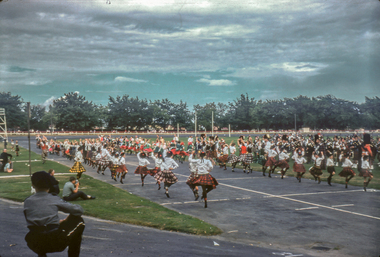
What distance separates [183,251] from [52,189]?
358cm

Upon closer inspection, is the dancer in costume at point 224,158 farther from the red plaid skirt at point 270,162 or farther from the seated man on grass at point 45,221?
the seated man on grass at point 45,221

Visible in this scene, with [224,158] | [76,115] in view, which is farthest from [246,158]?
[76,115]

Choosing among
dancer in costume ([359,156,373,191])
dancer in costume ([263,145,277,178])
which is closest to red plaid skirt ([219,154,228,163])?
dancer in costume ([263,145,277,178])

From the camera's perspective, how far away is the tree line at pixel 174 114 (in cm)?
6275

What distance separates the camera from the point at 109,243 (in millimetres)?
7395

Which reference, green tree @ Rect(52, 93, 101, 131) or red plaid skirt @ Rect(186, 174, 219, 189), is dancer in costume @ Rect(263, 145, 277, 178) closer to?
red plaid skirt @ Rect(186, 174, 219, 189)

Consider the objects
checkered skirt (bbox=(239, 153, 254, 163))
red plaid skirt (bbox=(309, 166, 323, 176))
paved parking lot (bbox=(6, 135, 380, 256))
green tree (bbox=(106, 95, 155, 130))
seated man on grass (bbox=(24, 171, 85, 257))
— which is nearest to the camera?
seated man on grass (bbox=(24, 171, 85, 257))

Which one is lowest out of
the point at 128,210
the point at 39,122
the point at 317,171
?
the point at 128,210

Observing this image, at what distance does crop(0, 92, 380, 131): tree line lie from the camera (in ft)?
206

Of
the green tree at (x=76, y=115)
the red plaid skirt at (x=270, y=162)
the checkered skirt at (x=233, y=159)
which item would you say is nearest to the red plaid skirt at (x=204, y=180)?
the red plaid skirt at (x=270, y=162)

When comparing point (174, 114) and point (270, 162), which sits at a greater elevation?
point (174, 114)

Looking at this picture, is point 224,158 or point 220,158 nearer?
point 224,158

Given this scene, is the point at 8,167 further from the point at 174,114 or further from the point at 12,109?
the point at 174,114

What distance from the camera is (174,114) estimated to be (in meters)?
94.6
